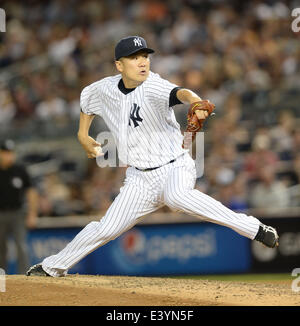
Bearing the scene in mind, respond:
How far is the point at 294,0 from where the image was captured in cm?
1567

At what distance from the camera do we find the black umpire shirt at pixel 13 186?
32.7 ft

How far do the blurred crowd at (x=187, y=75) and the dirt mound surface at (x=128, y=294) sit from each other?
5.33 metres

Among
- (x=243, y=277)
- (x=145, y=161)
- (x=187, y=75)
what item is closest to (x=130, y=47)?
(x=145, y=161)

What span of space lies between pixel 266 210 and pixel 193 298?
19.7 feet

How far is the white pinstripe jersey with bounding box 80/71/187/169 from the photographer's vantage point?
6.04 meters

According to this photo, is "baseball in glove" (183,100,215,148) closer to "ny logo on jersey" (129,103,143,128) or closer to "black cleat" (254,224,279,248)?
"ny logo on jersey" (129,103,143,128)

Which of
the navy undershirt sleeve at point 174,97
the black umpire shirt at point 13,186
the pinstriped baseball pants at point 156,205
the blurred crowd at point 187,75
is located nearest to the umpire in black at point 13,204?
the black umpire shirt at point 13,186

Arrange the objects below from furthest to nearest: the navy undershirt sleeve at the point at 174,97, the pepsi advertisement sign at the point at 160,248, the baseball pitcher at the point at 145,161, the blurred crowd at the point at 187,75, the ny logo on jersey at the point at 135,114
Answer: the blurred crowd at the point at 187,75 < the pepsi advertisement sign at the point at 160,248 < the ny logo on jersey at the point at 135,114 < the baseball pitcher at the point at 145,161 < the navy undershirt sleeve at the point at 174,97

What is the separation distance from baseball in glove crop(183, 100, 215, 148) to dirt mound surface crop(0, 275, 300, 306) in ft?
3.92

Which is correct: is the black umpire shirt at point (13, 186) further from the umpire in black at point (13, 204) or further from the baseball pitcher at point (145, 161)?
the baseball pitcher at point (145, 161)

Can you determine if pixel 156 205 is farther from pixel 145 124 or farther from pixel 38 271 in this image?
pixel 38 271

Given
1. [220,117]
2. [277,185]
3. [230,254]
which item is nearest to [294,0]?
[220,117]

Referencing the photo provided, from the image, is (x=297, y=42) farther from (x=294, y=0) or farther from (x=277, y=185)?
(x=277, y=185)

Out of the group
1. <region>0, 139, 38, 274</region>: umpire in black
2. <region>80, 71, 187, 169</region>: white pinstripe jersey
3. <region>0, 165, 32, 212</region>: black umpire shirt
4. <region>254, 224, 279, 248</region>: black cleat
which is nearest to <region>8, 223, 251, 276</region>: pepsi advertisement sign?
<region>0, 139, 38, 274</region>: umpire in black
